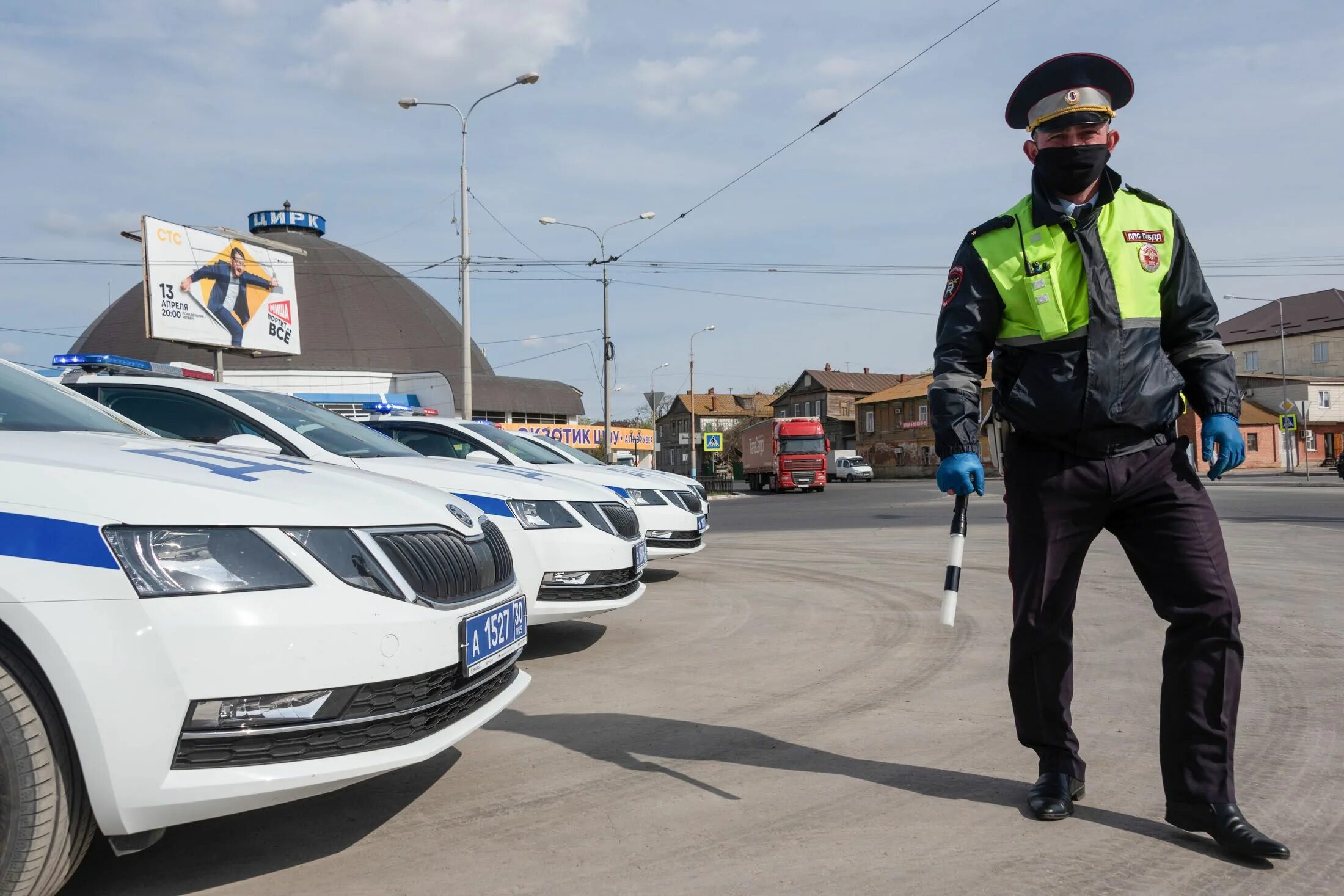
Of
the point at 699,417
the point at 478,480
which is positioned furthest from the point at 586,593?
the point at 699,417

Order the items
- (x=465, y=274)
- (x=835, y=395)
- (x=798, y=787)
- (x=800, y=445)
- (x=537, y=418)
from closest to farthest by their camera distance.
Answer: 1. (x=798, y=787)
2. (x=465, y=274)
3. (x=800, y=445)
4. (x=537, y=418)
5. (x=835, y=395)

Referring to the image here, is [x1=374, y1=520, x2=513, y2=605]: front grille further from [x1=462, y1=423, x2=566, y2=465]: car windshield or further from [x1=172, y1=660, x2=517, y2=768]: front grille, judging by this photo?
[x1=462, y1=423, x2=566, y2=465]: car windshield

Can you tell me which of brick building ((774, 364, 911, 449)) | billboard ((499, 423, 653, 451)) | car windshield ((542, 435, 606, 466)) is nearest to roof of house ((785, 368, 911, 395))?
brick building ((774, 364, 911, 449))

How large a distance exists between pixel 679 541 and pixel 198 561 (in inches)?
263

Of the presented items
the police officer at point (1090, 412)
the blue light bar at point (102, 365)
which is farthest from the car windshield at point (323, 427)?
the police officer at point (1090, 412)

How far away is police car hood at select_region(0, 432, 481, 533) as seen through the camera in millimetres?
2436

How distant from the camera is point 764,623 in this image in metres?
6.72

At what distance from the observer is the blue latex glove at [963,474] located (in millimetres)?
2982

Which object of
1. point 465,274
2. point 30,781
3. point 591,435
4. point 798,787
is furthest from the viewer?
point 591,435

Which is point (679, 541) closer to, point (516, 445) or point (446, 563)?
point (516, 445)

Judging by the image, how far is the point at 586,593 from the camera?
219 inches

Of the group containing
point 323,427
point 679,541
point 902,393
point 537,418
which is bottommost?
point 679,541

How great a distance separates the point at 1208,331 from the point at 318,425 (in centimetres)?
481

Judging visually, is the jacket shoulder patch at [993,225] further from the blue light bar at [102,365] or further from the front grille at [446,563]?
the blue light bar at [102,365]
